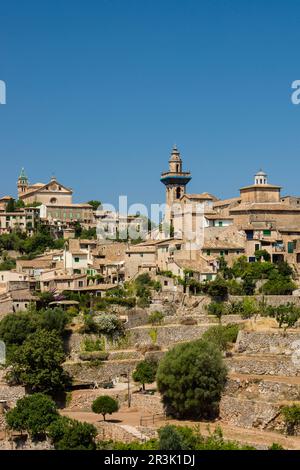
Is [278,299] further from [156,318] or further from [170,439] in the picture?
[170,439]

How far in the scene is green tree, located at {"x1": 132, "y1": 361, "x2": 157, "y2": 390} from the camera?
39.1 m

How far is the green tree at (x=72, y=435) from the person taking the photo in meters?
31.8

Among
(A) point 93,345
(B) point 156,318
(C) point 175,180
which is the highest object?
(C) point 175,180

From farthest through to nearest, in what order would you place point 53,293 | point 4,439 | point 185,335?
1. point 53,293
2. point 185,335
3. point 4,439

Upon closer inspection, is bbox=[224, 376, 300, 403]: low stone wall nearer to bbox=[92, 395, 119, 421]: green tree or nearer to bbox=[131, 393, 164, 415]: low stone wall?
bbox=[131, 393, 164, 415]: low stone wall

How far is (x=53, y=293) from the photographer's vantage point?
4788 cm

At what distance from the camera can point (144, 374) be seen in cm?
3906

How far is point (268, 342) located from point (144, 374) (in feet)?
19.4

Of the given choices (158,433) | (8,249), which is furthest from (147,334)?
(8,249)

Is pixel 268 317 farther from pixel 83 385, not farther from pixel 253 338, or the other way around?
pixel 83 385

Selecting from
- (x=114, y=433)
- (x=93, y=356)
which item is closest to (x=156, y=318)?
→ (x=93, y=356)

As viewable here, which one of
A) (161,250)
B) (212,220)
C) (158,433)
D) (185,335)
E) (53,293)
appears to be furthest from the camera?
(212,220)

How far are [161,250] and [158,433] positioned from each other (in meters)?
21.0

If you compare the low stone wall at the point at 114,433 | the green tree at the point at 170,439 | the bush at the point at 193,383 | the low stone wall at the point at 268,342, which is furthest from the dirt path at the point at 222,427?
the low stone wall at the point at 268,342
